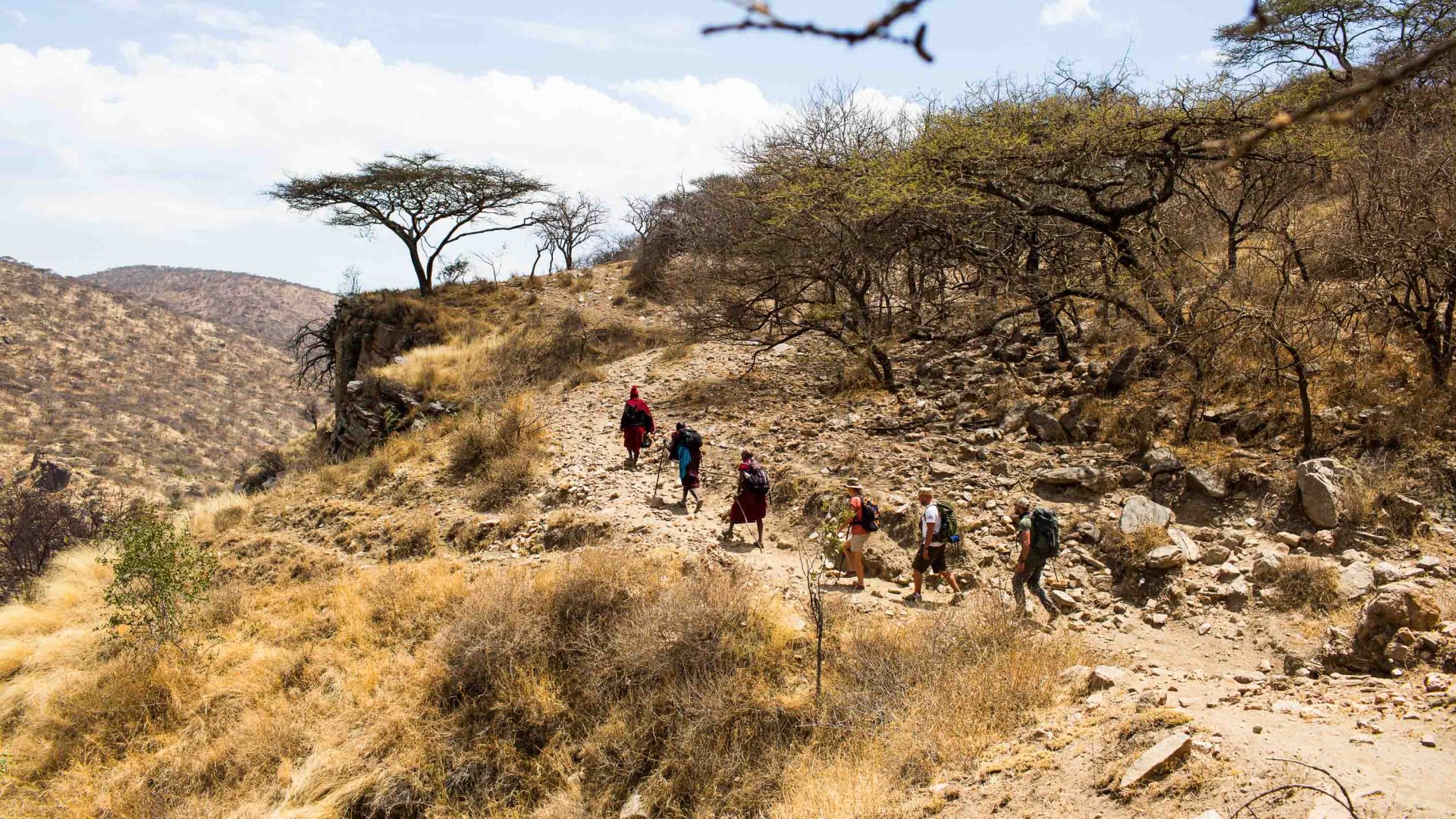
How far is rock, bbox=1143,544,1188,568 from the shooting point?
23.2ft

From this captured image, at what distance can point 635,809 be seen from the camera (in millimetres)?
6168

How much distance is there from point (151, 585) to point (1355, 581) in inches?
488

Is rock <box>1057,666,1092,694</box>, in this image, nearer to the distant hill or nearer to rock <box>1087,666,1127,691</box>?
rock <box>1087,666,1127,691</box>

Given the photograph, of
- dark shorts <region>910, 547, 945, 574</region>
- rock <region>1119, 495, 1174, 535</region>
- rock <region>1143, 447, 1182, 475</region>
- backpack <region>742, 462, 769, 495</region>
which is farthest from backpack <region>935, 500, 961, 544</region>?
rock <region>1143, 447, 1182, 475</region>

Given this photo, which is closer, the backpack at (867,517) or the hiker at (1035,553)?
the hiker at (1035,553)

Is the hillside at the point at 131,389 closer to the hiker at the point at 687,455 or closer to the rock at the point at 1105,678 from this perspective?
the hiker at the point at 687,455

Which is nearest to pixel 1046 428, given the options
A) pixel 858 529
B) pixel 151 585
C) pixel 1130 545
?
pixel 1130 545

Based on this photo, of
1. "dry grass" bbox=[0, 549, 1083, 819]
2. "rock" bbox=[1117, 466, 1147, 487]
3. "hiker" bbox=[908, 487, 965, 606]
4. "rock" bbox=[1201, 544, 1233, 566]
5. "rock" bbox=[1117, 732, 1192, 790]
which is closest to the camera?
"rock" bbox=[1117, 732, 1192, 790]

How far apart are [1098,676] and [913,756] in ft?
4.87

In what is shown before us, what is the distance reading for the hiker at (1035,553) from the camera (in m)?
6.96

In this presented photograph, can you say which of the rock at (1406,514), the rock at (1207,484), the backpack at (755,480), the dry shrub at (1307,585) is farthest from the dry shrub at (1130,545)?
the backpack at (755,480)

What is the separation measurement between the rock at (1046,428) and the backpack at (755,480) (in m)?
3.79

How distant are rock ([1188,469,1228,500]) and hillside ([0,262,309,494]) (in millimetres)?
34822

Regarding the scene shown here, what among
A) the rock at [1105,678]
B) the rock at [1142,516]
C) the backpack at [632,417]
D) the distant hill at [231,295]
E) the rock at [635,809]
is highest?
the distant hill at [231,295]
